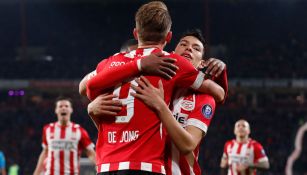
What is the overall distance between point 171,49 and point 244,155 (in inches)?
634

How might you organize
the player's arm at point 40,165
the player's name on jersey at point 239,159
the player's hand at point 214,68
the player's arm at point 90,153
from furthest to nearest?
→ the player's name on jersey at point 239,159, the player's arm at point 90,153, the player's arm at point 40,165, the player's hand at point 214,68

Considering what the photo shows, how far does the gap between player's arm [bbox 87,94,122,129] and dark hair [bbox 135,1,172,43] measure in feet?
1.05

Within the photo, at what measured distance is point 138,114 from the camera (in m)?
2.47

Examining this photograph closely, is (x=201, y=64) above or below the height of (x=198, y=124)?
above

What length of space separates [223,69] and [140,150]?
73 cm

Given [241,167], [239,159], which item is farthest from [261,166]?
[239,159]

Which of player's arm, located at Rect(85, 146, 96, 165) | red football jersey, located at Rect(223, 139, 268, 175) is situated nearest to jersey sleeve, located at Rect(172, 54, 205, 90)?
player's arm, located at Rect(85, 146, 96, 165)

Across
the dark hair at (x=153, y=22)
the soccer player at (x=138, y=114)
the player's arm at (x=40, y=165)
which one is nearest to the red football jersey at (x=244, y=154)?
the player's arm at (x=40, y=165)

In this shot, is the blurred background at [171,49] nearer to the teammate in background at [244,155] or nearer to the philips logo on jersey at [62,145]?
the teammate in background at [244,155]

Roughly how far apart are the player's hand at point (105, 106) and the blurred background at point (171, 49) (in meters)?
18.3

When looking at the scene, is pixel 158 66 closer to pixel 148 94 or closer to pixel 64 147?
pixel 148 94

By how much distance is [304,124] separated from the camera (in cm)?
2328

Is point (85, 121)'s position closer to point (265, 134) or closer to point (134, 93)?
point (265, 134)

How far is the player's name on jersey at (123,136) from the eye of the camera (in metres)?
2.46
